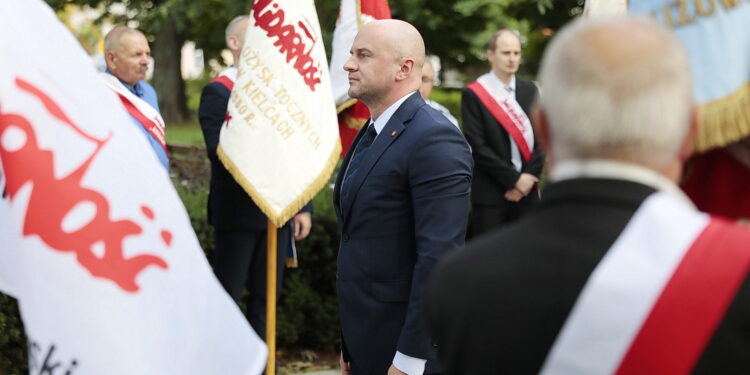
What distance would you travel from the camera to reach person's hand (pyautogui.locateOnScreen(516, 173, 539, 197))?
670 cm

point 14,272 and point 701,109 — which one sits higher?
point 701,109

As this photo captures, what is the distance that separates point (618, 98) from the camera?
5.15ft

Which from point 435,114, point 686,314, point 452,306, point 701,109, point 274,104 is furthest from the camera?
point 274,104

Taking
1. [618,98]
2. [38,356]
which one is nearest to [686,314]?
[618,98]

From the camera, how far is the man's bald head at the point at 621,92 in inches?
61.7

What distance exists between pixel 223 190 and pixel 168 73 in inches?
669

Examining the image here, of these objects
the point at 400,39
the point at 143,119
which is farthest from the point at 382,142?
the point at 143,119

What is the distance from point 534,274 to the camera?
5.42 feet

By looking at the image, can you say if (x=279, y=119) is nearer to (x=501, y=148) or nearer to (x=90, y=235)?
(x=501, y=148)

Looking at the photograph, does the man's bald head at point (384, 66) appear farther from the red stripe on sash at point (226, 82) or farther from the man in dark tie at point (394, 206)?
the red stripe on sash at point (226, 82)

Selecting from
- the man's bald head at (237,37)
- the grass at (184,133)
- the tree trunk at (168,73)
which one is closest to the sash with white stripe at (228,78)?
the man's bald head at (237,37)

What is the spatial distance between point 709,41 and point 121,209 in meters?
1.43

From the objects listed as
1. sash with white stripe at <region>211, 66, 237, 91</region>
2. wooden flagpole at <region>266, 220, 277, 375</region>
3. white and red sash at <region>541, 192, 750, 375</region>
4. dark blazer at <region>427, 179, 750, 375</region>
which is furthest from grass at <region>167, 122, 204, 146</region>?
white and red sash at <region>541, 192, 750, 375</region>

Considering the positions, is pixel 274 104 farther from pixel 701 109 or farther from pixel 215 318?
pixel 701 109
